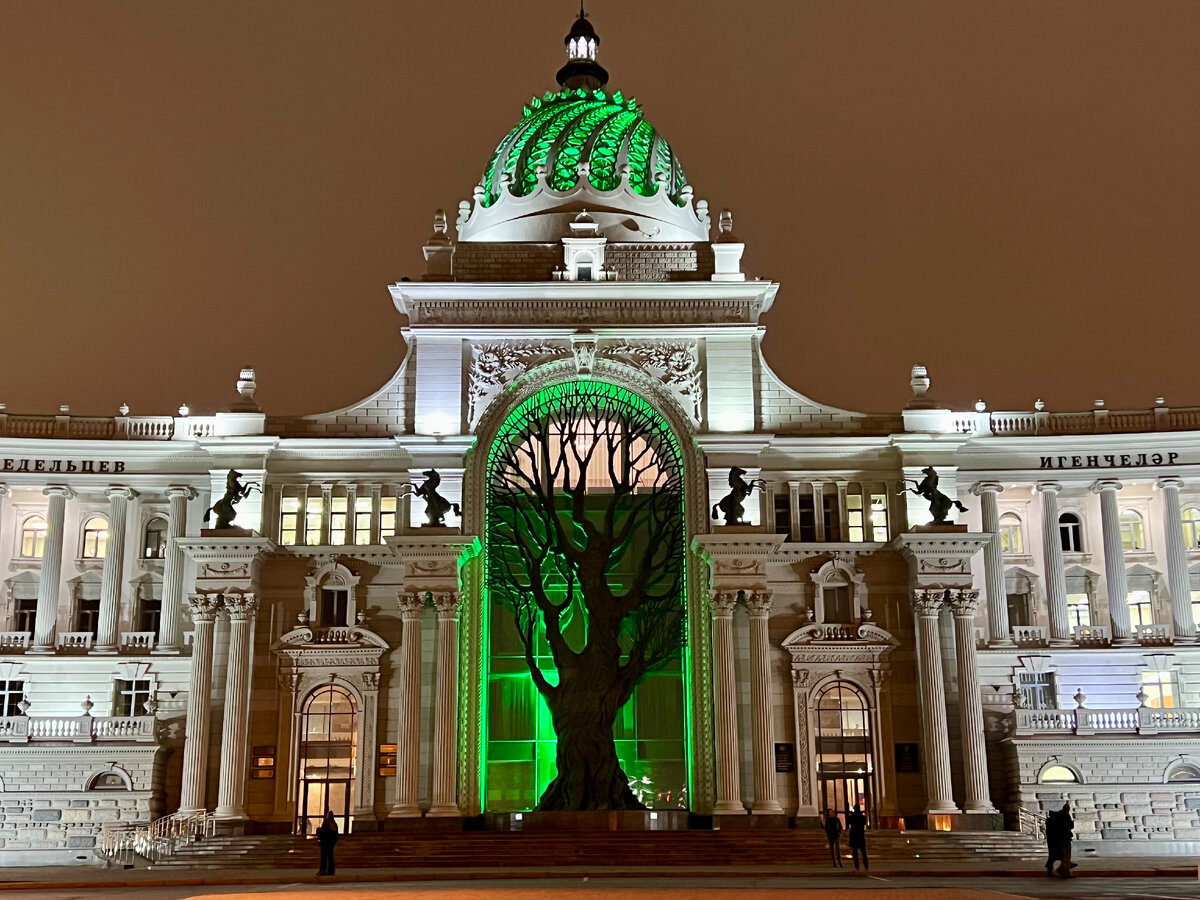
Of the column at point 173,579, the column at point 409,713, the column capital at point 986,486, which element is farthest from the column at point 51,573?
the column capital at point 986,486

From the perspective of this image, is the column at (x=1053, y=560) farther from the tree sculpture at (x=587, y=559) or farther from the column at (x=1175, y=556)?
the tree sculpture at (x=587, y=559)

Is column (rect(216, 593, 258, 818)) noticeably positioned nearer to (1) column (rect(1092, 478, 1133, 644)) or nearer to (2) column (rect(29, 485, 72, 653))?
(2) column (rect(29, 485, 72, 653))

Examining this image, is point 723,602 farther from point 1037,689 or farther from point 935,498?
point 1037,689

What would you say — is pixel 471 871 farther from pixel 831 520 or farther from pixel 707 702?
pixel 831 520

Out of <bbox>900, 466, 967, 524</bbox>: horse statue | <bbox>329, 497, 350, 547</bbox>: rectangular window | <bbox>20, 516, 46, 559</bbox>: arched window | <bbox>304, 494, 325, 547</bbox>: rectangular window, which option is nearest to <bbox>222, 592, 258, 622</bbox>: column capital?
<bbox>304, 494, 325, 547</bbox>: rectangular window

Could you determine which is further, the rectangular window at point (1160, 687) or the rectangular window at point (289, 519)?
the rectangular window at point (1160, 687)

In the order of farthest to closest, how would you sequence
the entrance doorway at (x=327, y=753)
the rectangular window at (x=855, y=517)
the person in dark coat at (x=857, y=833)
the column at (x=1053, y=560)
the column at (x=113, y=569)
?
1. the column at (x=1053, y=560)
2. the column at (x=113, y=569)
3. the rectangular window at (x=855, y=517)
4. the entrance doorway at (x=327, y=753)
5. the person in dark coat at (x=857, y=833)

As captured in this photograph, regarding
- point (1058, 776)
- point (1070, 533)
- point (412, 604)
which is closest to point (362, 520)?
point (412, 604)

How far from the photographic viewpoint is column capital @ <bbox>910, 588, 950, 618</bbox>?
53.9 meters

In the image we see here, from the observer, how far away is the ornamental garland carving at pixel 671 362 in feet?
186

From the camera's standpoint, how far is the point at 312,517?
56.7 meters

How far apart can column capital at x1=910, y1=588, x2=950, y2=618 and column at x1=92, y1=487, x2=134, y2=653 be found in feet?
108

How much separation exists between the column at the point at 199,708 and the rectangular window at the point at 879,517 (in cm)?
2632

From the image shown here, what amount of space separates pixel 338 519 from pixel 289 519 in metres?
1.99
